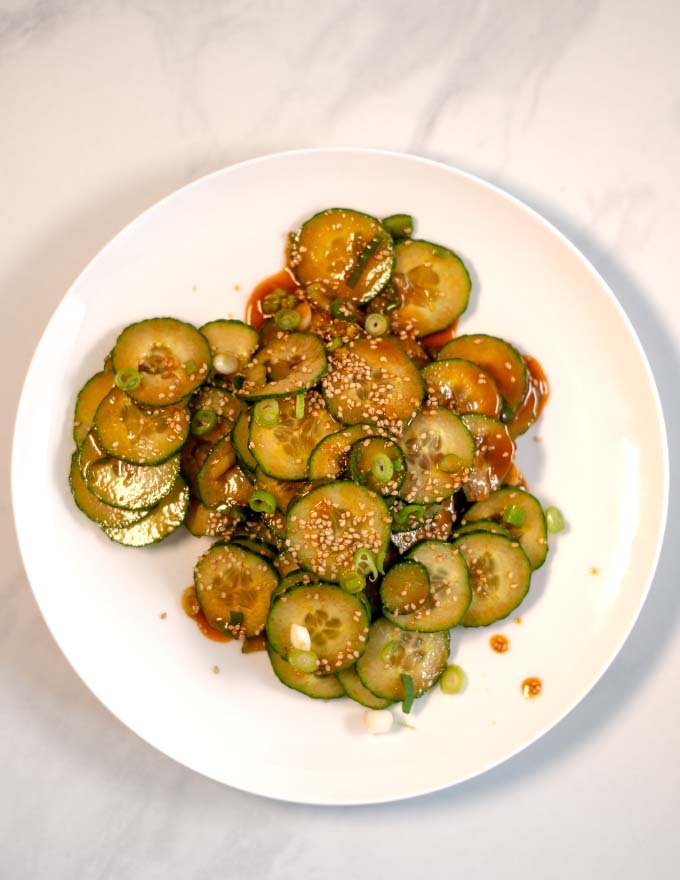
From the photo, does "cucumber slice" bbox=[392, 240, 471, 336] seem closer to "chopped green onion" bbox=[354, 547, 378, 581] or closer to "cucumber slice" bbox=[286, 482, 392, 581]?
"cucumber slice" bbox=[286, 482, 392, 581]

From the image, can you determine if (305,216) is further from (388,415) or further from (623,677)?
(623,677)

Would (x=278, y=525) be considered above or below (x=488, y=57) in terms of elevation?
below

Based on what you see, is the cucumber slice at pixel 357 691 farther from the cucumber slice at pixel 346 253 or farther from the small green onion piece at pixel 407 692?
the cucumber slice at pixel 346 253

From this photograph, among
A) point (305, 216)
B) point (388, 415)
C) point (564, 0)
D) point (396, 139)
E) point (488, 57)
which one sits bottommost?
point (388, 415)

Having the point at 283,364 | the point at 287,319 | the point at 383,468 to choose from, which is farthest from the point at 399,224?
the point at 383,468

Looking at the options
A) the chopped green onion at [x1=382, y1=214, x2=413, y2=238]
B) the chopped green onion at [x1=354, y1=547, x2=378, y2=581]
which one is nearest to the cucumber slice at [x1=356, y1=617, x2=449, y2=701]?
the chopped green onion at [x1=354, y1=547, x2=378, y2=581]

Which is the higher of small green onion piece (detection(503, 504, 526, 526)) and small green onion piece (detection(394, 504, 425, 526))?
small green onion piece (detection(503, 504, 526, 526))

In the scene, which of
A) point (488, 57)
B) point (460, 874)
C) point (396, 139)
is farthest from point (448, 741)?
point (488, 57)
